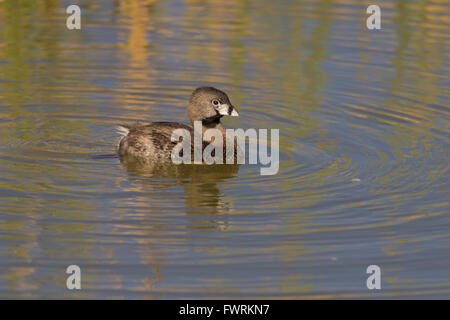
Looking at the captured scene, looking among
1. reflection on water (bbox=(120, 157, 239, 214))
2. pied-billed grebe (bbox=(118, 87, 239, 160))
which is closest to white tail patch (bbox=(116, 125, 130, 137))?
pied-billed grebe (bbox=(118, 87, 239, 160))

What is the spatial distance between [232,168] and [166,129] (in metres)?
0.91

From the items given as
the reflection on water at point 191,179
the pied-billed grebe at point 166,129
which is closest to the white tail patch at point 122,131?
the pied-billed grebe at point 166,129

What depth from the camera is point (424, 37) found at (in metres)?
17.1

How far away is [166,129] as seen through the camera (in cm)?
1183

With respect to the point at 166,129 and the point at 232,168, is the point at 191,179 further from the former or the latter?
the point at 166,129

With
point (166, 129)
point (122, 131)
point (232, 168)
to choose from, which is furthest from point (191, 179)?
point (122, 131)

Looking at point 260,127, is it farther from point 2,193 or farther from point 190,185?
point 2,193

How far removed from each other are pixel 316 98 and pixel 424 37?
387 centimetres

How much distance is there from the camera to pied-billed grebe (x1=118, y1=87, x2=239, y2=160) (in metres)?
11.7

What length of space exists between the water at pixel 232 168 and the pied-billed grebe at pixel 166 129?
1.07 ft

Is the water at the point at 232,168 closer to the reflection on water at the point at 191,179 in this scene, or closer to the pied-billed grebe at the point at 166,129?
the reflection on water at the point at 191,179

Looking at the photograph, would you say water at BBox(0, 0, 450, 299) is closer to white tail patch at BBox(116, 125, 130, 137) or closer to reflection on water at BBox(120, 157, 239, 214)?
reflection on water at BBox(120, 157, 239, 214)

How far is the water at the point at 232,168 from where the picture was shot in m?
8.48

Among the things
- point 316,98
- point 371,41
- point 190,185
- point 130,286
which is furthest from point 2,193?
point 371,41
